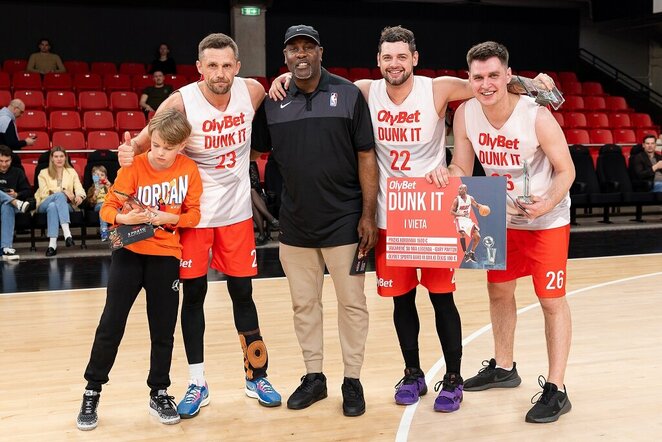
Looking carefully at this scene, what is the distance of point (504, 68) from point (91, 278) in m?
4.86

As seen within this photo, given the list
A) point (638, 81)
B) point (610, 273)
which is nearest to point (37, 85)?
Answer: point (610, 273)

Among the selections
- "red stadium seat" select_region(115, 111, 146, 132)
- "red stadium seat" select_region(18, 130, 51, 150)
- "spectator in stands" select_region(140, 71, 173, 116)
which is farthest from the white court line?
"red stadium seat" select_region(18, 130, 51, 150)

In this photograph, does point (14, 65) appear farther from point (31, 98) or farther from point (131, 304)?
point (131, 304)

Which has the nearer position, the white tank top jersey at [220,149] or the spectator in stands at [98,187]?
the white tank top jersey at [220,149]

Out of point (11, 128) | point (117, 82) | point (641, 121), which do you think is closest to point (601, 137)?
point (641, 121)

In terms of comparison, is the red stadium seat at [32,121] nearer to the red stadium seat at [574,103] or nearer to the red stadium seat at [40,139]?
the red stadium seat at [40,139]

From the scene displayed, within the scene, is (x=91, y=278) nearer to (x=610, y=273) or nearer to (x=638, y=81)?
(x=610, y=273)

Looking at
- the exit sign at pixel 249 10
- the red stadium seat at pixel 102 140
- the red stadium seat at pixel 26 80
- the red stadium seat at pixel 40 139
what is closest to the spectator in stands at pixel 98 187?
the red stadium seat at pixel 102 140

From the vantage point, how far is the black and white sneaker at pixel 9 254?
323 inches

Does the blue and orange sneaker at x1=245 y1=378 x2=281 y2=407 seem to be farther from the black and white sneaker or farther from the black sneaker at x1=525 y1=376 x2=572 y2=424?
the black and white sneaker

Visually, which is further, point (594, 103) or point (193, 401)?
point (594, 103)

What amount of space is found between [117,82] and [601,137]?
303 inches

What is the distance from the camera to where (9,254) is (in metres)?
8.26

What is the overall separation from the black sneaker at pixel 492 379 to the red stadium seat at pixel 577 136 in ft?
30.2
